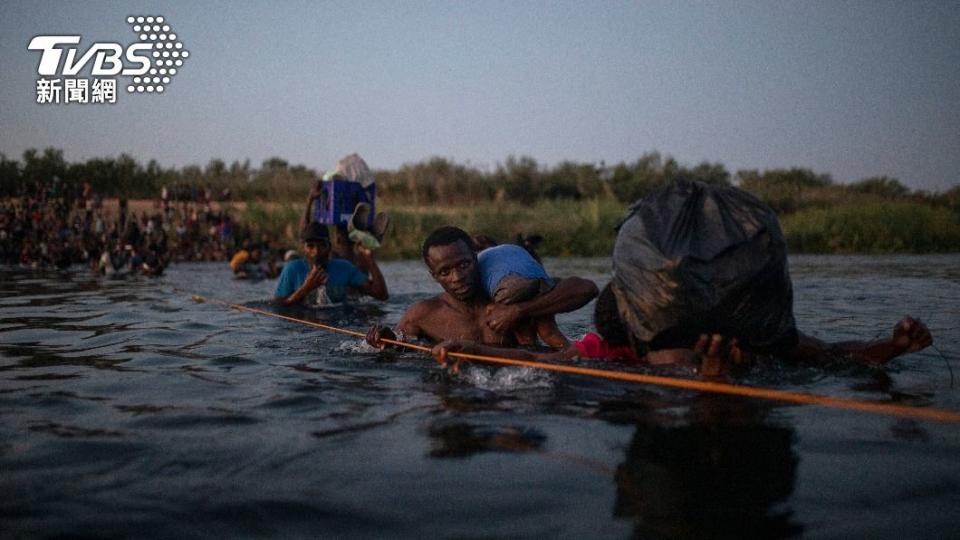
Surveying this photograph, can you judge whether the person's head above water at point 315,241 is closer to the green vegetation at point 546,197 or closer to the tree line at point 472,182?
the green vegetation at point 546,197

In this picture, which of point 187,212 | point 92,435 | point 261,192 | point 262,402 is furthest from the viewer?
point 261,192

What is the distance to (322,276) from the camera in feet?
25.5

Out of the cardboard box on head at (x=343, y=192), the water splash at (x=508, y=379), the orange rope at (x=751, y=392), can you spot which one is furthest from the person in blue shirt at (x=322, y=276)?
the water splash at (x=508, y=379)

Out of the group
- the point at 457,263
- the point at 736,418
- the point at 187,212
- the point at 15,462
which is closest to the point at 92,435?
the point at 15,462

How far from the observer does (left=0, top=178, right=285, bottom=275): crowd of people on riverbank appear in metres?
19.1

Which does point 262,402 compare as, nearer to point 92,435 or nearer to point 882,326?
point 92,435

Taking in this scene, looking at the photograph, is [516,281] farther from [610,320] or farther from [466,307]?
[610,320]

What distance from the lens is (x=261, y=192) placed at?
33.1 metres

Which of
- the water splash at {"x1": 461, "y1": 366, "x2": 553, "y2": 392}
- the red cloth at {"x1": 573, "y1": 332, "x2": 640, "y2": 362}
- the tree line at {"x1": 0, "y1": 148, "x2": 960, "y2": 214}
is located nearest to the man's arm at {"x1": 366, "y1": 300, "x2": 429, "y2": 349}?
the water splash at {"x1": 461, "y1": 366, "x2": 553, "y2": 392}

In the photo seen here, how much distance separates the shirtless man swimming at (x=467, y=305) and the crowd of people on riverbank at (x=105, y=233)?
1358cm

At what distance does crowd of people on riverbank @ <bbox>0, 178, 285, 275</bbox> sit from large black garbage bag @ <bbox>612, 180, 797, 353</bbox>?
50.8 ft

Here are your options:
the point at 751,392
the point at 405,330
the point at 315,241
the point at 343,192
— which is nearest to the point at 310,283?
the point at 315,241

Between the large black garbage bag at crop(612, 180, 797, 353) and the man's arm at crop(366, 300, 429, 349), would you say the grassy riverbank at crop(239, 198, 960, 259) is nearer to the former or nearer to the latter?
the man's arm at crop(366, 300, 429, 349)

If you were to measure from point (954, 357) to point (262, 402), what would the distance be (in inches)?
165
